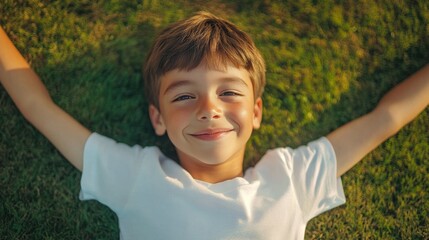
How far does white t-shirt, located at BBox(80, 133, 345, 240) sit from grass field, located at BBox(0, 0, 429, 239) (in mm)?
327

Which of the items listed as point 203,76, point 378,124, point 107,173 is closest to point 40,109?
point 107,173

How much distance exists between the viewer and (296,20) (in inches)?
160

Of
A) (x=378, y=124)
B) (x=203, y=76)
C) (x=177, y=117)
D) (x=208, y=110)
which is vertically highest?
(x=203, y=76)

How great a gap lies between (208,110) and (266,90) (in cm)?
93

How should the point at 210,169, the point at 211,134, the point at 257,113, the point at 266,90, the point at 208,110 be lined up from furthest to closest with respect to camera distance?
the point at 266,90, the point at 257,113, the point at 210,169, the point at 211,134, the point at 208,110

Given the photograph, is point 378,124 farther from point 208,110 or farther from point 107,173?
point 107,173

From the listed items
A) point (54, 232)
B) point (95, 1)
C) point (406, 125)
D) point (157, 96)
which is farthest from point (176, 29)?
point (406, 125)

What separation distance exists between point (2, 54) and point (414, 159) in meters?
3.22

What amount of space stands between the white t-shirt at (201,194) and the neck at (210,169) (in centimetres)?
9

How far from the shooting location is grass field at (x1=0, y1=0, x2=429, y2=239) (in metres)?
3.68

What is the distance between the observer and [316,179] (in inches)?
138

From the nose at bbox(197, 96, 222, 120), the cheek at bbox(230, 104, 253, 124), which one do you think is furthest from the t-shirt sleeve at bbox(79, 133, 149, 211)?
the cheek at bbox(230, 104, 253, 124)

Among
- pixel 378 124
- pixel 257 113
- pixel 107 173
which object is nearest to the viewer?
pixel 107 173

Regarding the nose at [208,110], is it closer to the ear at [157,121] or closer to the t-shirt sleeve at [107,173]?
the ear at [157,121]
